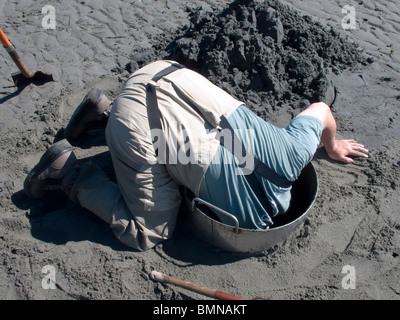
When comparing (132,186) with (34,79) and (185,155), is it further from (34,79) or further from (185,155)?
(34,79)

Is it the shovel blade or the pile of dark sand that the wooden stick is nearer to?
the pile of dark sand

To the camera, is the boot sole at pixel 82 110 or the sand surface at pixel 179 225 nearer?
the sand surface at pixel 179 225

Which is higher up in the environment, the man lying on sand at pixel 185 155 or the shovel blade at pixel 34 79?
the man lying on sand at pixel 185 155

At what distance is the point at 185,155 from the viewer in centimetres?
254

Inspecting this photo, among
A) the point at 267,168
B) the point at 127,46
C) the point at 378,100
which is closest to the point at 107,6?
the point at 127,46

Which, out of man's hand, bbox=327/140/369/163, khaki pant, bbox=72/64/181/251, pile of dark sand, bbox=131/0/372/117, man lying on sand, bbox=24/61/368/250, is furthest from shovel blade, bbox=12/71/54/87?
man's hand, bbox=327/140/369/163

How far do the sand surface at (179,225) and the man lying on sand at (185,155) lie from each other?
1.02 feet

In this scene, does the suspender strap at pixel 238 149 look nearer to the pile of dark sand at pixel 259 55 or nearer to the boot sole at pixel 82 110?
the boot sole at pixel 82 110

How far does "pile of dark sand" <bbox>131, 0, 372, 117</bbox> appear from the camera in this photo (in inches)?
161

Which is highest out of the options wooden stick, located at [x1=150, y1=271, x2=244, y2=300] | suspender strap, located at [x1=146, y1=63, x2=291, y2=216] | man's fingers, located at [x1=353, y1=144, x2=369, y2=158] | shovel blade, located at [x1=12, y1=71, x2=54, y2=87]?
suspender strap, located at [x1=146, y1=63, x2=291, y2=216]

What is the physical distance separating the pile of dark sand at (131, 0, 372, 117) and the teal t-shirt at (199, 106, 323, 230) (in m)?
1.35

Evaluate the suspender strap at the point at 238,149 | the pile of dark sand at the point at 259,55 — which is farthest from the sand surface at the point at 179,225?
the suspender strap at the point at 238,149

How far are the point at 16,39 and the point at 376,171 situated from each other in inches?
164

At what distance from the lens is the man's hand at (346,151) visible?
3621mm
